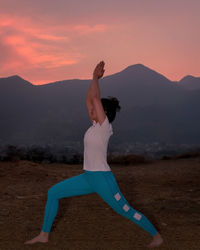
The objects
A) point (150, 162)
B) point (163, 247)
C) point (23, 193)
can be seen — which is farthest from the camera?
point (150, 162)

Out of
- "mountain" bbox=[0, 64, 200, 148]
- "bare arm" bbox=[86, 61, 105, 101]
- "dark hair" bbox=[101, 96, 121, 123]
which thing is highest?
"bare arm" bbox=[86, 61, 105, 101]

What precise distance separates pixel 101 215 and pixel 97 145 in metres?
3.00

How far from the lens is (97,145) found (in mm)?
3982

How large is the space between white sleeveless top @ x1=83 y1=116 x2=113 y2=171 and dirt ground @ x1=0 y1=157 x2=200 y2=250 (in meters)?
1.33

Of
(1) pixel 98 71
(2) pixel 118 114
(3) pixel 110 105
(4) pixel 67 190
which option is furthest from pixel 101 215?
(2) pixel 118 114

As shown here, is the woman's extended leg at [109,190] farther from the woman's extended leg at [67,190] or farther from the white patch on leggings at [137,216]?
the woman's extended leg at [67,190]

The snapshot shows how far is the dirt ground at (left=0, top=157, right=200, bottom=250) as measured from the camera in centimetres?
500

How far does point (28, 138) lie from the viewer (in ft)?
309

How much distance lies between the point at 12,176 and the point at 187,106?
4746 inches

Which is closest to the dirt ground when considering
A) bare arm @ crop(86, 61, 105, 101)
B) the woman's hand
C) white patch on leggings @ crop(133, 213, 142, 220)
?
white patch on leggings @ crop(133, 213, 142, 220)

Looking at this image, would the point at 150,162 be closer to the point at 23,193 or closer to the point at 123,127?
the point at 23,193

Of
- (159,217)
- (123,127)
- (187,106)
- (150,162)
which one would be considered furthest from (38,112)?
(159,217)

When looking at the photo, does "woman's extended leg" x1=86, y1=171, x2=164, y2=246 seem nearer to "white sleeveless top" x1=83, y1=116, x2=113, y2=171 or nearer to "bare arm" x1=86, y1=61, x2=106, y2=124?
"white sleeveless top" x1=83, y1=116, x2=113, y2=171

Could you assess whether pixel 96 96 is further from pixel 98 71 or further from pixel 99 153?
pixel 99 153
